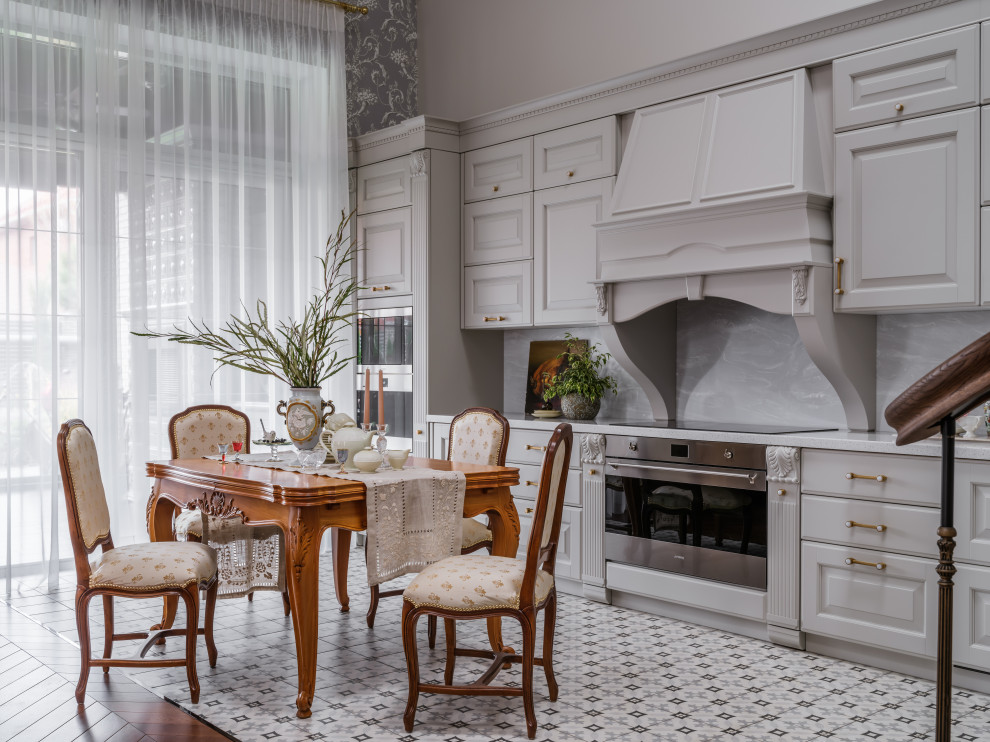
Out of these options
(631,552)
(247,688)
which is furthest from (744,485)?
(247,688)

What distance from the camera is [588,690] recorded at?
310 centimetres

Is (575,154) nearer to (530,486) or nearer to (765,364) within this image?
(765,364)

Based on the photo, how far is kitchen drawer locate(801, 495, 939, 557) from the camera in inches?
125

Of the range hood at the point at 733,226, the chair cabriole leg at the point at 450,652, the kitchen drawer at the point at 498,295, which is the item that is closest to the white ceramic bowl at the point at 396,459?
the chair cabriole leg at the point at 450,652

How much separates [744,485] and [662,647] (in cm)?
72

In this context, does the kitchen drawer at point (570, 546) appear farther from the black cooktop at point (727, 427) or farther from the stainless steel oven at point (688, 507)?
the black cooktop at point (727, 427)

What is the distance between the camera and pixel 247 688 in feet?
10.2

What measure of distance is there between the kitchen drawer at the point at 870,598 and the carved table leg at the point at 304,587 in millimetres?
1866

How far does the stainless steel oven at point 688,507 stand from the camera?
368 cm

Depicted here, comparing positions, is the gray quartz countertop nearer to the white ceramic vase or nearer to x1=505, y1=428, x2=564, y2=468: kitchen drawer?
x1=505, y1=428, x2=564, y2=468: kitchen drawer

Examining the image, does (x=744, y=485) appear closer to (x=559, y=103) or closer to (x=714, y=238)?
(x=714, y=238)

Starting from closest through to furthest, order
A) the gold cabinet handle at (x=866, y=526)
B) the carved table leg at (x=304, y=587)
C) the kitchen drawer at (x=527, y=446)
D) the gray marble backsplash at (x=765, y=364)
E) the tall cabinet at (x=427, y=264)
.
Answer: the carved table leg at (x=304, y=587), the gold cabinet handle at (x=866, y=526), the gray marble backsplash at (x=765, y=364), the kitchen drawer at (x=527, y=446), the tall cabinet at (x=427, y=264)

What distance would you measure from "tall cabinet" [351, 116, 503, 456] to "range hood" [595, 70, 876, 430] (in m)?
1.13

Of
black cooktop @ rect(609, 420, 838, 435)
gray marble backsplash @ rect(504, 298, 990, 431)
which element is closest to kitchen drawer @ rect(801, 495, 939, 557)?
black cooktop @ rect(609, 420, 838, 435)
